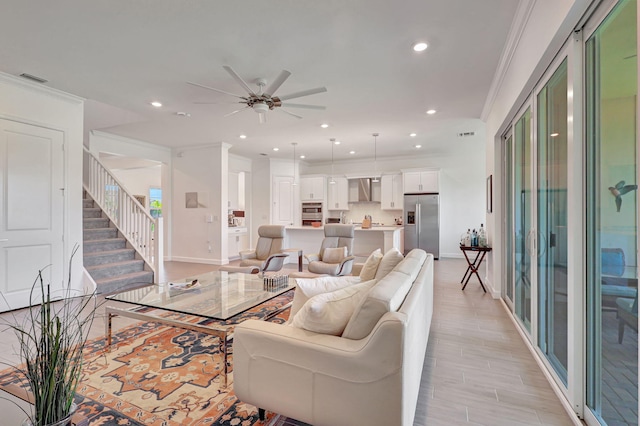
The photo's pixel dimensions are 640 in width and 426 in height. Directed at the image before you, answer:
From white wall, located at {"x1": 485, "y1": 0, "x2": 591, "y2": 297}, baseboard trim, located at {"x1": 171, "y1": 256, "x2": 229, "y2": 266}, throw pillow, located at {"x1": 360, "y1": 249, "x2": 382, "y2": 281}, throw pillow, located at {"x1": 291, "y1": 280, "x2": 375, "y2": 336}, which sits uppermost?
white wall, located at {"x1": 485, "y1": 0, "x2": 591, "y2": 297}

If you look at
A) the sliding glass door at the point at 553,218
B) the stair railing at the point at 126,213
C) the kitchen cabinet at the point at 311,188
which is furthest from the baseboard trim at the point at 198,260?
the sliding glass door at the point at 553,218

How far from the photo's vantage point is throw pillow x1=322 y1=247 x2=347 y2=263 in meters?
5.15

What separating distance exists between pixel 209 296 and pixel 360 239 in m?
4.03

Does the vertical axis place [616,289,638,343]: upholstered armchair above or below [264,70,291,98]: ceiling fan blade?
below

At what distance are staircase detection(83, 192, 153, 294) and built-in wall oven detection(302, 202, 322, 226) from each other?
4831 mm

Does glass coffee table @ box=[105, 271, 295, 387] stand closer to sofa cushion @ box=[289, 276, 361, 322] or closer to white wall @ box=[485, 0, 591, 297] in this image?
sofa cushion @ box=[289, 276, 361, 322]

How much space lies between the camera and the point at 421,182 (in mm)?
8062

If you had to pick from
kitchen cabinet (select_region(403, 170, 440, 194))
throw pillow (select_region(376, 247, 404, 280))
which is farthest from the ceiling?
kitchen cabinet (select_region(403, 170, 440, 194))

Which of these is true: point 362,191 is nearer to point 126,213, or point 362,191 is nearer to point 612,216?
point 126,213

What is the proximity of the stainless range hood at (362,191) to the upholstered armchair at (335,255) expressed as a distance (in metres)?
3.57

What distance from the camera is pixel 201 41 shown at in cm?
288

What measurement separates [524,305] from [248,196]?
7.31 metres

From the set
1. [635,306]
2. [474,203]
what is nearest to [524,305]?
[635,306]

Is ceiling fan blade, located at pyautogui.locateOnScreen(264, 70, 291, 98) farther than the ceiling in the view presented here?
Yes
